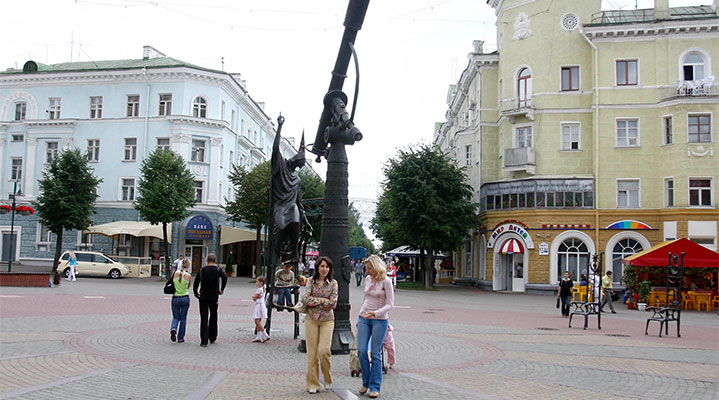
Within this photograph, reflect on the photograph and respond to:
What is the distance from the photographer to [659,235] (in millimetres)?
33219

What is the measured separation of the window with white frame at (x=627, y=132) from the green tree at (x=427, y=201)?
366 inches

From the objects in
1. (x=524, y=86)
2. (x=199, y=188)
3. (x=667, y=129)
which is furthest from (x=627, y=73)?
(x=199, y=188)

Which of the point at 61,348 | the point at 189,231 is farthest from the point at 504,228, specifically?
the point at 61,348

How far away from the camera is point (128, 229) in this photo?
41.0 meters

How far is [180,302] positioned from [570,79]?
99.0 ft

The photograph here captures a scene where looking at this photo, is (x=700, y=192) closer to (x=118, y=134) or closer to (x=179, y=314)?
(x=179, y=314)

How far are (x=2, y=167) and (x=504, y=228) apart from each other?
38.6 m

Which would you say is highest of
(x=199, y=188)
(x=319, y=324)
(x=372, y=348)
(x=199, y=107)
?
(x=199, y=107)

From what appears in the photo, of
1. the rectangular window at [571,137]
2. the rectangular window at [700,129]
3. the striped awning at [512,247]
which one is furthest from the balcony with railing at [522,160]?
the rectangular window at [700,129]

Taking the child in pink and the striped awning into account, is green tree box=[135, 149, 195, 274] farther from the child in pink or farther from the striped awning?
the child in pink

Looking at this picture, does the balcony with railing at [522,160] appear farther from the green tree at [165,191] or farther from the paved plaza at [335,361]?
the green tree at [165,191]

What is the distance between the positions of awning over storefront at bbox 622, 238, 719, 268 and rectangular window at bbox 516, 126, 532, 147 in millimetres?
12744

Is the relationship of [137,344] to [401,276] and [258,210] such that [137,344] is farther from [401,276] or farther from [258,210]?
[401,276]

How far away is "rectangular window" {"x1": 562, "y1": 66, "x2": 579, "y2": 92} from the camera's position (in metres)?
35.5
